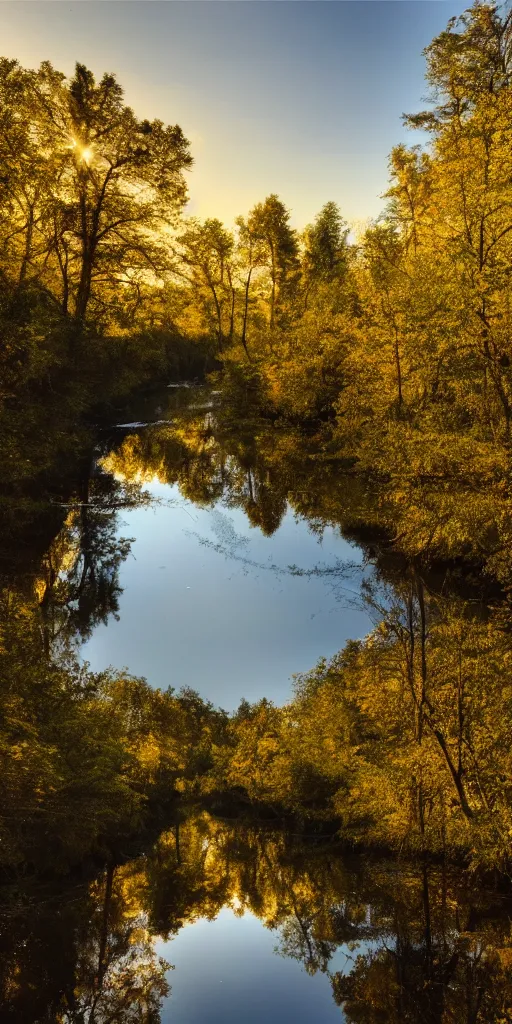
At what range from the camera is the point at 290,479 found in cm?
2069

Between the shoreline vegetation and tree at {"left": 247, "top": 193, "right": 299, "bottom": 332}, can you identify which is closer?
the shoreline vegetation

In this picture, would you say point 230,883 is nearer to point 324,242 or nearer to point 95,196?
point 95,196

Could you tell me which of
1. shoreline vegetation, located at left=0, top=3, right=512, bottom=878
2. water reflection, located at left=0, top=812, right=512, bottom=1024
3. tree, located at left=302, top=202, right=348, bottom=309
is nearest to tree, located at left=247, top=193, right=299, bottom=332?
tree, located at left=302, top=202, right=348, bottom=309

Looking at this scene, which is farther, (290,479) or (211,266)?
(211,266)

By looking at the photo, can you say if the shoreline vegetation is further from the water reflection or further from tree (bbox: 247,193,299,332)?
tree (bbox: 247,193,299,332)

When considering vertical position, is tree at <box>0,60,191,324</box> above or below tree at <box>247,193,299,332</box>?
below

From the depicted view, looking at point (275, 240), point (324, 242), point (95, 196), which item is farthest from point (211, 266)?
point (95, 196)

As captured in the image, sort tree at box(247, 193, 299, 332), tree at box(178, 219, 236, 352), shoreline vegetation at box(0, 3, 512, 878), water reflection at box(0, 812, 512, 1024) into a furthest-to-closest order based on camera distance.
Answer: tree at box(247, 193, 299, 332)
tree at box(178, 219, 236, 352)
shoreline vegetation at box(0, 3, 512, 878)
water reflection at box(0, 812, 512, 1024)

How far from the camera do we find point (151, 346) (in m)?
25.3

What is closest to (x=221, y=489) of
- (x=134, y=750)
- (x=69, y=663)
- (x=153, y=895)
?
(x=134, y=750)

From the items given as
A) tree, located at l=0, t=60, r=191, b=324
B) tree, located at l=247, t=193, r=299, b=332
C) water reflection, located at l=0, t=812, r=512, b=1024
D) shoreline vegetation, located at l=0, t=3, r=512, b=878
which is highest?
tree, located at l=247, t=193, r=299, b=332

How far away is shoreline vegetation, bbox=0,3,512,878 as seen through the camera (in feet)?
27.3

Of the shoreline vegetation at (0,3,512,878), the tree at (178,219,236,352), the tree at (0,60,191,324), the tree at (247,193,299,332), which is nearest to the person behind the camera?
the shoreline vegetation at (0,3,512,878)

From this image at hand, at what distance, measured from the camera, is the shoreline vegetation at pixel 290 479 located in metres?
8.32
